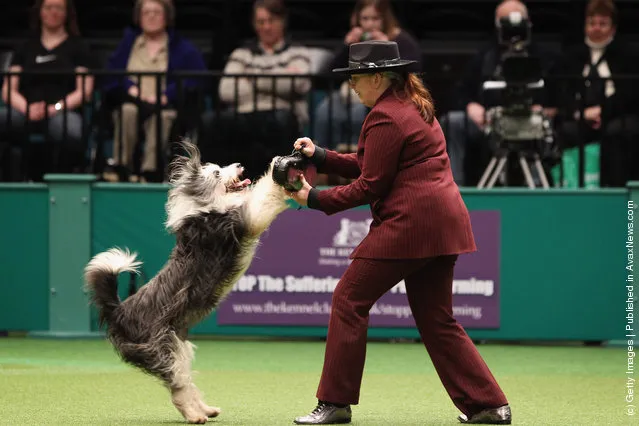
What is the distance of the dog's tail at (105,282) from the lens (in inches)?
253

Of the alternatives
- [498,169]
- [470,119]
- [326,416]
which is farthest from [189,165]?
[470,119]

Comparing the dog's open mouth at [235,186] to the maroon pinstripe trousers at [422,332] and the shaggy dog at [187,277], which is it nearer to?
the shaggy dog at [187,277]

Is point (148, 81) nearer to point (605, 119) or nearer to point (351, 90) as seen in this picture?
point (351, 90)

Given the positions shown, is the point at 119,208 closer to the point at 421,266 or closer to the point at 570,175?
the point at 570,175

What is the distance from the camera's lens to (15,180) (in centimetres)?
1062

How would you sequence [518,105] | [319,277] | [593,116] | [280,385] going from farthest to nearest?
[593,116], [319,277], [518,105], [280,385]

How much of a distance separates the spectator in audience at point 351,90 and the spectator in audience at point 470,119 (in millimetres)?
470

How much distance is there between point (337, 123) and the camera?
34.4 ft

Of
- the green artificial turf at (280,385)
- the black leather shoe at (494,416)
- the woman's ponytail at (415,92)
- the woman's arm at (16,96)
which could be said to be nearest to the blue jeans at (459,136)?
the green artificial turf at (280,385)

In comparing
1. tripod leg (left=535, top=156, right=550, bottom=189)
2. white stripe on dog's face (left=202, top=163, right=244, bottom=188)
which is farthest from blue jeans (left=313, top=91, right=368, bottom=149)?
white stripe on dog's face (left=202, top=163, right=244, bottom=188)

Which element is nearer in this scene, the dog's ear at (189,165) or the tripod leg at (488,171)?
the dog's ear at (189,165)

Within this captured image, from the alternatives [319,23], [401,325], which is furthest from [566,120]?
[319,23]

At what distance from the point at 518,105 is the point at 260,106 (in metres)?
2.11

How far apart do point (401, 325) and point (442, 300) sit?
382 centimetres
